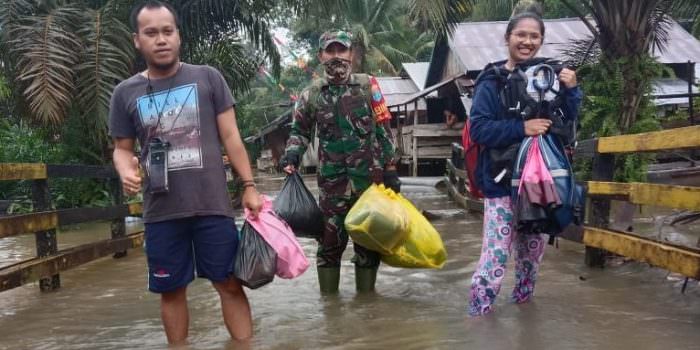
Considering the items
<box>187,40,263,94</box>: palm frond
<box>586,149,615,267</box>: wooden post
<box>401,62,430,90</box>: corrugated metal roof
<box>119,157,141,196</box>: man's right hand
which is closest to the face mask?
<box>119,157,141,196</box>: man's right hand

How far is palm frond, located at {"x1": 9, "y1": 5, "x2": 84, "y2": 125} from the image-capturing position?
7516mm

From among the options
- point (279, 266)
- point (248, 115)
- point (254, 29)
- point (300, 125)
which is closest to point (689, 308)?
point (279, 266)

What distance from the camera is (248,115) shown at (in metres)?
33.6

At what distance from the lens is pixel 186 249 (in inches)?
114

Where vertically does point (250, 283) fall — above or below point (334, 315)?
above

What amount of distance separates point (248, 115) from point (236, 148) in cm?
3111

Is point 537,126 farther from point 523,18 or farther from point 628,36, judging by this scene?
point 628,36

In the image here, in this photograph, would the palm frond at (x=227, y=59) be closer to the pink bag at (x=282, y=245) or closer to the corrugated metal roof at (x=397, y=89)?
the pink bag at (x=282, y=245)

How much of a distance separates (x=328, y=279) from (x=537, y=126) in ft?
5.97

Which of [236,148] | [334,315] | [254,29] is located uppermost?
[254,29]

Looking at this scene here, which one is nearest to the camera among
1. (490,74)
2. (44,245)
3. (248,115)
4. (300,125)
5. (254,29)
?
(490,74)

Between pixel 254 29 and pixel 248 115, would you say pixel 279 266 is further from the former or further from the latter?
pixel 248 115

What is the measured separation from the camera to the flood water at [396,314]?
10.3 ft

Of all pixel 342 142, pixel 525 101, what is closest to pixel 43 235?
pixel 342 142
